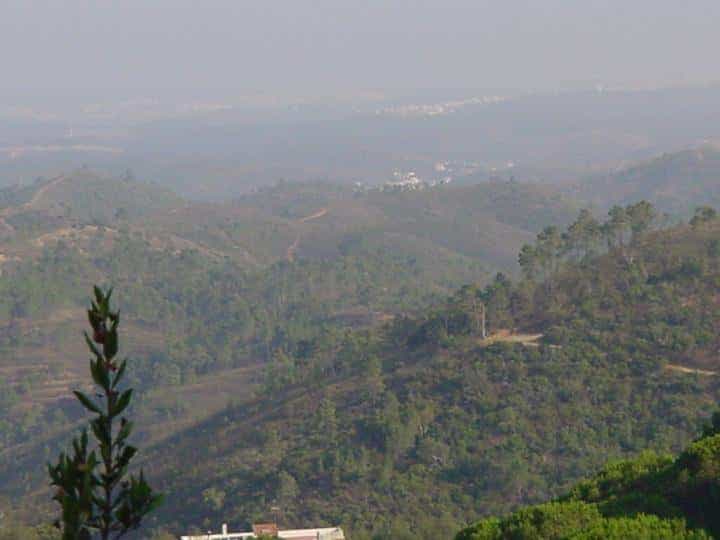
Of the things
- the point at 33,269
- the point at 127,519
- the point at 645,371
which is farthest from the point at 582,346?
the point at 33,269

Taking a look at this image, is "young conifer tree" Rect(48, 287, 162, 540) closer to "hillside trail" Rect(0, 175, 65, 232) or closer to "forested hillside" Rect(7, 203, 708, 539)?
"forested hillside" Rect(7, 203, 708, 539)

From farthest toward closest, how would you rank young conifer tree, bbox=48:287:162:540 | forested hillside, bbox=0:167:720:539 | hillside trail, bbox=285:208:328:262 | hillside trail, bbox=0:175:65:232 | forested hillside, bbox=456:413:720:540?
hillside trail, bbox=285:208:328:262, hillside trail, bbox=0:175:65:232, forested hillside, bbox=0:167:720:539, forested hillside, bbox=456:413:720:540, young conifer tree, bbox=48:287:162:540

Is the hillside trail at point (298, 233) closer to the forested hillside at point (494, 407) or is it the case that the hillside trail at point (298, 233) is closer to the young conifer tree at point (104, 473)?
the forested hillside at point (494, 407)

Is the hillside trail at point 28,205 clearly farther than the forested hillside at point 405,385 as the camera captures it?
Yes

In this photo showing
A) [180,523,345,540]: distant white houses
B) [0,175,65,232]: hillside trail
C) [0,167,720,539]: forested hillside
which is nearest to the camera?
[180,523,345,540]: distant white houses

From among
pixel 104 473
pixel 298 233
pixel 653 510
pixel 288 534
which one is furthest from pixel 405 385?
pixel 298 233

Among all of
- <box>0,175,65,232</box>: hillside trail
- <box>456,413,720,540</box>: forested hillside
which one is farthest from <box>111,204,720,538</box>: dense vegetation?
<box>0,175,65,232</box>: hillside trail

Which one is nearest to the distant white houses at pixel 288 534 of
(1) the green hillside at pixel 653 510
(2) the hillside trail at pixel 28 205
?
(1) the green hillside at pixel 653 510

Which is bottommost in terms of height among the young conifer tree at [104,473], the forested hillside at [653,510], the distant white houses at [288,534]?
the distant white houses at [288,534]
